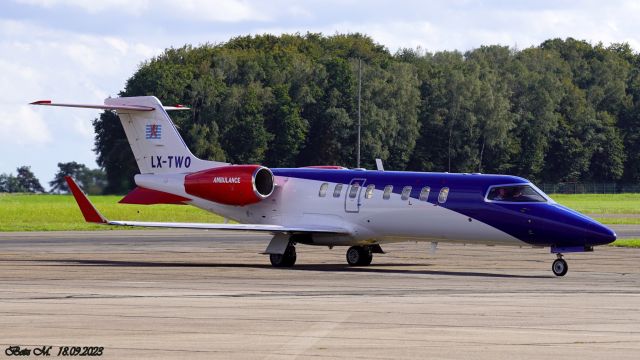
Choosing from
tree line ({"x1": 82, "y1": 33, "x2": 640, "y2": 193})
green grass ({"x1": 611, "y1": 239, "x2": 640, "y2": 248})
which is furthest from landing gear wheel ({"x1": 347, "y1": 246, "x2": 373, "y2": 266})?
tree line ({"x1": 82, "y1": 33, "x2": 640, "y2": 193})

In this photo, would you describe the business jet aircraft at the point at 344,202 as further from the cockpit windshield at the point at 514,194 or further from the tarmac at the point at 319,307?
the tarmac at the point at 319,307

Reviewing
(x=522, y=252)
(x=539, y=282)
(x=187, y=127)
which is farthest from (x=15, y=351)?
(x=187, y=127)

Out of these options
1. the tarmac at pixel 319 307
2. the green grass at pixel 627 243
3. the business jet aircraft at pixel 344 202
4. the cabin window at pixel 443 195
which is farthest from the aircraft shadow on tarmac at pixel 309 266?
the green grass at pixel 627 243

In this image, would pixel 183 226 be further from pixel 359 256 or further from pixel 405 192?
pixel 405 192

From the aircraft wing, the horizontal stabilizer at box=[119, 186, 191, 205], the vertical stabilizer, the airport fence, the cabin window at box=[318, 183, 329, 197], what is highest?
the vertical stabilizer

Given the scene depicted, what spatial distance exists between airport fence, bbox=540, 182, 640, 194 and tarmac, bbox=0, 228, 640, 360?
259ft

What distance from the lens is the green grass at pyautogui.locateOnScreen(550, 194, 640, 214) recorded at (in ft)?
253

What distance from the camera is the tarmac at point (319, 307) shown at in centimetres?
1442

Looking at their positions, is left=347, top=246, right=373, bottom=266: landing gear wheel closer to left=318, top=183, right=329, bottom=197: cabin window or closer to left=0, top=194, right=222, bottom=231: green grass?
left=318, top=183, right=329, bottom=197: cabin window

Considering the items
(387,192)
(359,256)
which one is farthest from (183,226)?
(387,192)

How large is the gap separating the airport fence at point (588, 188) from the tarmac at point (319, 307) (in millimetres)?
79032

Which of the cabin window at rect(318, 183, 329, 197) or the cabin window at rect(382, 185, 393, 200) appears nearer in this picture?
the cabin window at rect(382, 185, 393, 200)

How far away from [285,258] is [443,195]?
439 cm

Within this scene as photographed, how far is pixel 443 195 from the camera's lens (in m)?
29.2
